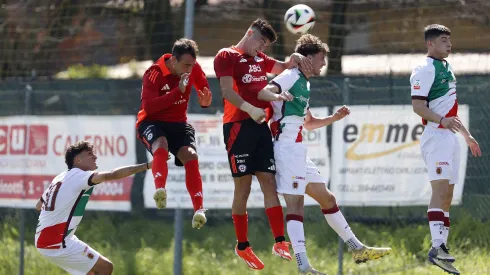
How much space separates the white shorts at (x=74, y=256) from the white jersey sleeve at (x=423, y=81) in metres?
3.83

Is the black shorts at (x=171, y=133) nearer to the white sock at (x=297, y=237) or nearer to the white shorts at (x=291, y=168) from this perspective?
the white shorts at (x=291, y=168)

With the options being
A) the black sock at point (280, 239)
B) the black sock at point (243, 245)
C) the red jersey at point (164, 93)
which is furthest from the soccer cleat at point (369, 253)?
the red jersey at point (164, 93)

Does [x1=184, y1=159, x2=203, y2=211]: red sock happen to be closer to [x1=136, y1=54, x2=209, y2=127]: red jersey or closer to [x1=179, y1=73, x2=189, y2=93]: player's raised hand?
[x1=136, y1=54, x2=209, y2=127]: red jersey

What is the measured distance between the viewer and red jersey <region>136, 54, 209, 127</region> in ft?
28.0

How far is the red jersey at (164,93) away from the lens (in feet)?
28.0

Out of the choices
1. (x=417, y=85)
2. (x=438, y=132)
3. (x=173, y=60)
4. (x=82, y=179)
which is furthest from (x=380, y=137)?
(x=82, y=179)

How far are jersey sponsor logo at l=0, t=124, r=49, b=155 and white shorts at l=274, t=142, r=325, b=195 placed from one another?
16.1 feet

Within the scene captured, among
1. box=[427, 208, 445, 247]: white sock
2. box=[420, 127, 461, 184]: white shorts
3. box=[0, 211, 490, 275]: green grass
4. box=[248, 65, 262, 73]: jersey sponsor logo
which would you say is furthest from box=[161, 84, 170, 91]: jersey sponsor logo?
box=[0, 211, 490, 275]: green grass

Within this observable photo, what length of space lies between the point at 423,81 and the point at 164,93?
238 centimetres

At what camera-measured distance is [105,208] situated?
1209cm

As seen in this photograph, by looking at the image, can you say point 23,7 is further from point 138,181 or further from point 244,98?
point 244,98

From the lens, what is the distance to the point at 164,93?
28.7 feet

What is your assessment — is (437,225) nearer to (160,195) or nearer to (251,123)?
(251,123)

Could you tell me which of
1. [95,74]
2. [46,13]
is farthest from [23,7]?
[95,74]
